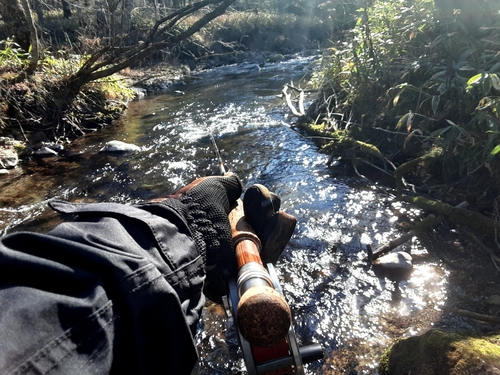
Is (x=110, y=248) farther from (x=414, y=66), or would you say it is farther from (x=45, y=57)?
(x=45, y=57)

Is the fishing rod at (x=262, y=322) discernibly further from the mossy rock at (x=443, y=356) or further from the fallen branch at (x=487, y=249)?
the fallen branch at (x=487, y=249)

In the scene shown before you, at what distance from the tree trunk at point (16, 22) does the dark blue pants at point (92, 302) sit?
1004 centimetres

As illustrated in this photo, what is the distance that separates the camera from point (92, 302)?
38.9 inches

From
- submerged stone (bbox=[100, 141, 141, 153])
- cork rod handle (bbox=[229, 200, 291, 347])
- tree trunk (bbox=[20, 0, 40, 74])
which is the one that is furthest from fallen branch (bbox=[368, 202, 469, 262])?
tree trunk (bbox=[20, 0, 40, 74])

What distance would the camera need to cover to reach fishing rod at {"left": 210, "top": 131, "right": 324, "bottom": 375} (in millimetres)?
984

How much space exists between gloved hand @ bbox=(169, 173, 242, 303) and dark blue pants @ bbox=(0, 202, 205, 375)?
30 cm

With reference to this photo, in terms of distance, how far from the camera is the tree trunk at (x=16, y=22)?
8461mm

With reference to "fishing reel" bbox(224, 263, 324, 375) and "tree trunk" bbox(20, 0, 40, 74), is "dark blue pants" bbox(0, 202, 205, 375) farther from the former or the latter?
"tree trunk" bbox(20, 0, 40, 74)

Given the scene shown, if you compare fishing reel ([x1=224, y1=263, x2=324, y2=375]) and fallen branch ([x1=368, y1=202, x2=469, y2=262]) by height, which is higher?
fishing reel ([x1=224, y1=263, x2=324, y2=375])

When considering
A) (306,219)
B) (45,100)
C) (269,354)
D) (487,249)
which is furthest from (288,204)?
(45,100)

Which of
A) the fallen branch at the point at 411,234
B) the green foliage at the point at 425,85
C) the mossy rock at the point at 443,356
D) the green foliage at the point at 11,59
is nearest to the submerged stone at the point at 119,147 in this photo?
the green foliage at the point at 11,59

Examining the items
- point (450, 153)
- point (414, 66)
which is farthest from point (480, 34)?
point (450, 153)

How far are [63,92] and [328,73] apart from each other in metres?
6.85

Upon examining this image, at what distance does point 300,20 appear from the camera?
105 ft
